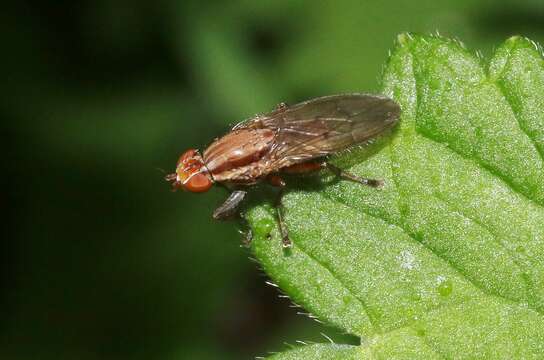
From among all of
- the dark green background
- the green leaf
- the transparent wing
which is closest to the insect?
the transparent wing

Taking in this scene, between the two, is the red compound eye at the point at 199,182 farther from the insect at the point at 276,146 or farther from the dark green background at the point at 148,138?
the dark green background at the point at 148,138

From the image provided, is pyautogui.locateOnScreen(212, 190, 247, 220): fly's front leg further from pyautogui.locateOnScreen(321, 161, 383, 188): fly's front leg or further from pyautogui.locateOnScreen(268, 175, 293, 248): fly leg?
pyautogui.locateOnScreen(321, 161, 383, 188): fly's front leg

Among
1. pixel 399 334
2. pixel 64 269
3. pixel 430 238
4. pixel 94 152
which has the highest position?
pixel 94 152

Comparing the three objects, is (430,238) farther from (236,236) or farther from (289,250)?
(236,236)

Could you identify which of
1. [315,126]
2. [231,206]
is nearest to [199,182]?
[231,206]

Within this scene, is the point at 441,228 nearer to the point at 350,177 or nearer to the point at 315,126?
the point at 350,177

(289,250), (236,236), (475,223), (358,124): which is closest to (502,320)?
(475,223)
